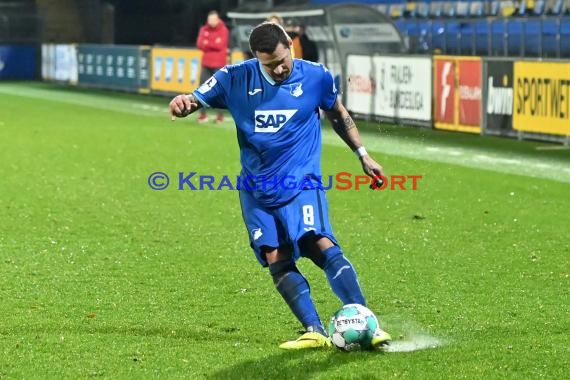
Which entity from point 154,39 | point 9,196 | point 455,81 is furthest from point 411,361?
point 154,39

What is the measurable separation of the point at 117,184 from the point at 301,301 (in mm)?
8656

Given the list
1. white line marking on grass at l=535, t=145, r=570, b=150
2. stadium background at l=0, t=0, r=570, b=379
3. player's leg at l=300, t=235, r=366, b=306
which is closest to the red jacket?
stadium background at l=0, t=0, r=570, b=379

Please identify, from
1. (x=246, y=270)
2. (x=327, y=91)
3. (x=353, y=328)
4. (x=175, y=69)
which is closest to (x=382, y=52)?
(x=175, y=69)

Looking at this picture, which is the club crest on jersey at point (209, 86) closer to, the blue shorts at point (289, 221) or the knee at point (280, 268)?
the blue shorts at point (289, 221)

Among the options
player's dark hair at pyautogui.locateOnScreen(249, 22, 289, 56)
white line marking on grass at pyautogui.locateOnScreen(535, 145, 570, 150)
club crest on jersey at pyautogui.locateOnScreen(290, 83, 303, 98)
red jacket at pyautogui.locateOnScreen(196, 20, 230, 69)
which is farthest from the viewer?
red jacket at pyautogui.locateOnScreen(196, 20, 230, 69)

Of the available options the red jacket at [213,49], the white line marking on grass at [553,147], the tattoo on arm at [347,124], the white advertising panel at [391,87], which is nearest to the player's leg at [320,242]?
the tattoo on arm at [347,124]

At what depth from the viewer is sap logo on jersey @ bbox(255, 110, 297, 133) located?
7.26m

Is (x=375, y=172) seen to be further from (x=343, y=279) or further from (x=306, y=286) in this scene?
(x=306, y=286)

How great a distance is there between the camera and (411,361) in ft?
22.4

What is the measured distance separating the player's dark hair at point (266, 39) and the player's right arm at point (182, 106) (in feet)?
1.50

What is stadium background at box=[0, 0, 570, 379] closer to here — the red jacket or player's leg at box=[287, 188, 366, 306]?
player's leg at box=[287, 188, 366, 306]

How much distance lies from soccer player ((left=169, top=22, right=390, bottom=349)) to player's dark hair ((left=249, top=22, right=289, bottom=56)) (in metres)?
0.06

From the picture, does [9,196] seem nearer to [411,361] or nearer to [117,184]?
[117,184]

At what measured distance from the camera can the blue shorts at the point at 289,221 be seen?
721cm
